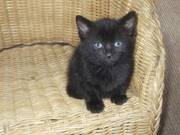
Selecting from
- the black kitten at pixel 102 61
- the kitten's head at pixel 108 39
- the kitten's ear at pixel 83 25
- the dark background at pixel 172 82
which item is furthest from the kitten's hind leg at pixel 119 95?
the dark background at pixel 172 82

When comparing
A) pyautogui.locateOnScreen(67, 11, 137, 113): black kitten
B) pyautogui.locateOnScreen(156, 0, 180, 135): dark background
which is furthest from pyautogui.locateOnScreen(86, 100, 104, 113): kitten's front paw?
pyautogui.locateOnScreen(156, 0, 180, 135): dark background

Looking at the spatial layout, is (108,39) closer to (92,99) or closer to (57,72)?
(92,99)

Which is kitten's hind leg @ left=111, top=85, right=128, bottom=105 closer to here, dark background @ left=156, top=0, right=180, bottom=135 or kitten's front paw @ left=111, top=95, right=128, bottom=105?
kitten's front paw @ left=111, top=95, right=128, bottom=105

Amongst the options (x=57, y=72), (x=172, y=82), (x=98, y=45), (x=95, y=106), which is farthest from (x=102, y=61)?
(x=172, y=82)

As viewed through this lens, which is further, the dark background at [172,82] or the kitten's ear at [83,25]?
the dark background at [172,82]

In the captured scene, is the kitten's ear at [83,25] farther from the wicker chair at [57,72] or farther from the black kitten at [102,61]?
the wicker chair at [57,72]

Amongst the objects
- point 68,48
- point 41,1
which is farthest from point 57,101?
point 41,1

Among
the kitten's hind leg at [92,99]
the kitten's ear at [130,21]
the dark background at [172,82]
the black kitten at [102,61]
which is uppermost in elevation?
the kitten's ear at [130,21]

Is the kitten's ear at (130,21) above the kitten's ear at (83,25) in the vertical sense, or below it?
above
